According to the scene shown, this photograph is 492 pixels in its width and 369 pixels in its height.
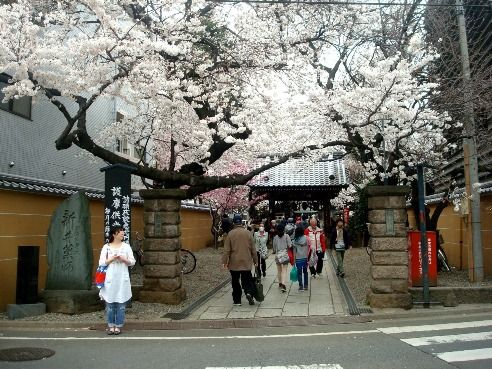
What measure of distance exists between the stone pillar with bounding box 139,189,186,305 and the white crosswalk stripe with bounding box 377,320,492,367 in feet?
15.4

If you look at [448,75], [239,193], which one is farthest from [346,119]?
[239,193]

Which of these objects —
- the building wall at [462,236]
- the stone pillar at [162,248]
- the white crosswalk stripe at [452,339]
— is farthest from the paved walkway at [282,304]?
the building wall at [462,236]

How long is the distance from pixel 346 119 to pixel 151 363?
9613mm

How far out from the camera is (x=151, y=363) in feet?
21.2

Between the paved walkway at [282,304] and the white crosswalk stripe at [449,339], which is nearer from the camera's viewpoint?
the white crosswalk stripe at [449,339]

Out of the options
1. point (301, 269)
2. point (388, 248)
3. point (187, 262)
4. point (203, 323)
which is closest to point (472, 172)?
point (388, 248)

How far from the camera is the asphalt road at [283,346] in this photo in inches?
251

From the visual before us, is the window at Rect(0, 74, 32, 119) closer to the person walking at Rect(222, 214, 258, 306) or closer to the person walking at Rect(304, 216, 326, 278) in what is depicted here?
the person walking at Rect(222, 214, 258, 306)

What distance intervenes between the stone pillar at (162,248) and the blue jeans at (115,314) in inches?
93.7

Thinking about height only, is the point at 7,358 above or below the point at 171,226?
below

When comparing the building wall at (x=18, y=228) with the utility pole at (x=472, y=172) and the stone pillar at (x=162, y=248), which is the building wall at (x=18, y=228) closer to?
the stone pillar at (x=162, y=248)

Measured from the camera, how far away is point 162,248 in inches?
433

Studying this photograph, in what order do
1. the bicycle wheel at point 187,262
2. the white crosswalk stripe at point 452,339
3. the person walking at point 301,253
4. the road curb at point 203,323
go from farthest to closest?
1. the bicycle wheel at point 187,262
2. the person walking at point 301,253
3. the road curb at point 203,323
4. the white crosswalk stripe at point 452,339

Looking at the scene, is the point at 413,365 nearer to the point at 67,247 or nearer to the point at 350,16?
the point at 67,247
